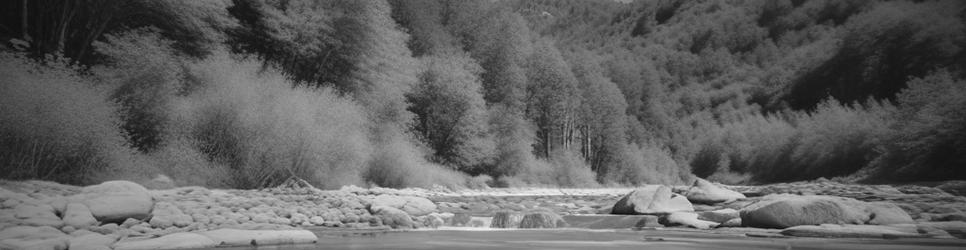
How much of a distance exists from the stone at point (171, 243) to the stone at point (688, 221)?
8135 mm

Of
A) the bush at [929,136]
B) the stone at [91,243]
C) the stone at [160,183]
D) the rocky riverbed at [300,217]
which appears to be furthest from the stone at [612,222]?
the bush at [929,136]

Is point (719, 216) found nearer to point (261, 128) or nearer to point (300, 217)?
point (300, 217)

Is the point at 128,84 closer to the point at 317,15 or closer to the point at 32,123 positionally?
the point at 32,123

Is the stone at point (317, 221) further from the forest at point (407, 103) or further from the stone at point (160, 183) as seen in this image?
the forest at point (407, 103)

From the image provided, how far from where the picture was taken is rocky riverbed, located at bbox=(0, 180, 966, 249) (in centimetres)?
656

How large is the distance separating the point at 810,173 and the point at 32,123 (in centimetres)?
3860

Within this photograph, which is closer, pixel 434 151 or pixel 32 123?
pixel 32 123

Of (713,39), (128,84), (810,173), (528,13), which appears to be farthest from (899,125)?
(528,13)

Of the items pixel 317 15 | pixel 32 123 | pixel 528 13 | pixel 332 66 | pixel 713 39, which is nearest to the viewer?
pixel 32 123

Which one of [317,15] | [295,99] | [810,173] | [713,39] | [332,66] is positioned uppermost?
[713,39]

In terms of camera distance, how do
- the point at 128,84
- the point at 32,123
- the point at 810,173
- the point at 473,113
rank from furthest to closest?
the point at 810,173, the point at 473,113, the point at 128,84, the point at 32,123

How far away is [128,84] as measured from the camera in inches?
503

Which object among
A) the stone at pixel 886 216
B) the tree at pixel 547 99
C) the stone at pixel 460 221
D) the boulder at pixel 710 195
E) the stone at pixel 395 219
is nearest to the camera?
the stone at pixel 886 216

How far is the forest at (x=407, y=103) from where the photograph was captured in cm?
1220
